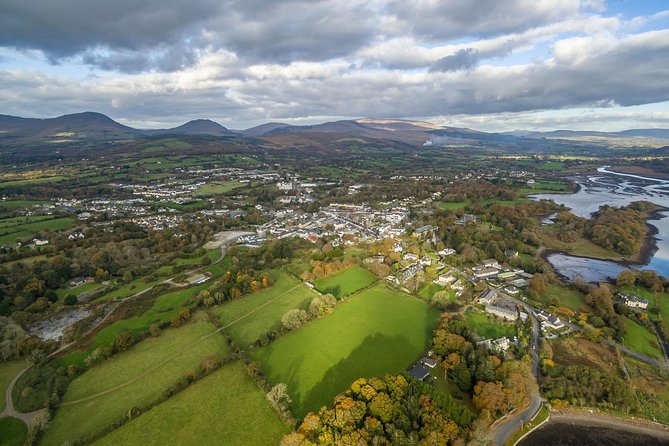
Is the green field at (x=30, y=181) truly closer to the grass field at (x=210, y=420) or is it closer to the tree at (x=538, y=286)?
the grass field at (x=210, y=420)

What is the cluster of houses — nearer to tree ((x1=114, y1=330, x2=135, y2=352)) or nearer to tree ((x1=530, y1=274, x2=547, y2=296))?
tree ((x1=530, y1=274, x2=547, y2=296))

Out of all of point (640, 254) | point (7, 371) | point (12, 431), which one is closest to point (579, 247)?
point (640, 254)

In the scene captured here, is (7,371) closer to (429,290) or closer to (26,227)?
(429,290)

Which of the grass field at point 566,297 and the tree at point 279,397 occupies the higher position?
the tree at point 279,397

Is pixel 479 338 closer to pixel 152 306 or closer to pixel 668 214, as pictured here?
pixel 152 306

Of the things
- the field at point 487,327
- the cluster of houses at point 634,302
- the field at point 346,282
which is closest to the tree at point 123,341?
the field at point 346,282

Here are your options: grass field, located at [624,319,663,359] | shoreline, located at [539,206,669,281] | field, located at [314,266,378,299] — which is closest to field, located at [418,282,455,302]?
field, located at [314,266,378,299]
